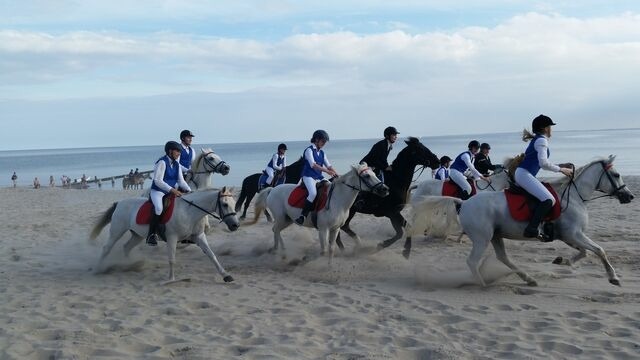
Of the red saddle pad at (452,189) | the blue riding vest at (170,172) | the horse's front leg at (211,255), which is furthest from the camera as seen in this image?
the red saddle pad at (452,189)

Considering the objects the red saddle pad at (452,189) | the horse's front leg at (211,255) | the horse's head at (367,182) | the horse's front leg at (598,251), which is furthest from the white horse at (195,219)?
the red saddle pad at (452,189)

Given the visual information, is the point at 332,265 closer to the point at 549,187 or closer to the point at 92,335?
the point at 549,187

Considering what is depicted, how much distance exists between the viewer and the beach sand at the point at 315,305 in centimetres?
578

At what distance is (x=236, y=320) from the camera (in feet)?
22.1

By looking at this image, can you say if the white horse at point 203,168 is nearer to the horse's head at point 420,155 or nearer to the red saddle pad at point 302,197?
the red saddle pad at point 302,197

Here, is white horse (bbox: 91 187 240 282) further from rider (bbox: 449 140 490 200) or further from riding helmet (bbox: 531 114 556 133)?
rider (bbox: 449 140 490 200)

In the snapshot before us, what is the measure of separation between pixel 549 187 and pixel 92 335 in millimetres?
6100

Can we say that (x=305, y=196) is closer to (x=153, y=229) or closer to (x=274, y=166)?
(x=153, y=229)

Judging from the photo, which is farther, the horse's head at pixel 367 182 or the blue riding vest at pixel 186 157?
the blue riding vest at pixel 186 157

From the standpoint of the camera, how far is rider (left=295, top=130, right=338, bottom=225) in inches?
401

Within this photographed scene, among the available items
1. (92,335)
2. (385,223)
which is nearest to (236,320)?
(92,335)

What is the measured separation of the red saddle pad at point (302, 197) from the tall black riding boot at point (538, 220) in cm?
333

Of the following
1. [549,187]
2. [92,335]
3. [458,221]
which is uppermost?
[549,187]

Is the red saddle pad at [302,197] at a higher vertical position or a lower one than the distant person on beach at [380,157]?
lower
